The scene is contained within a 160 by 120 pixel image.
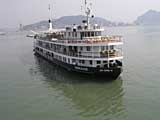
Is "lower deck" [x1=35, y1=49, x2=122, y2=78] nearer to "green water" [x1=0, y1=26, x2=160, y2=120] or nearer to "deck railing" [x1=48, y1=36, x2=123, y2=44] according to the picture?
"green water" [x1=0, y1=26, x2=160, y2=120]

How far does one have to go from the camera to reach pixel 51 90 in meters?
31.3

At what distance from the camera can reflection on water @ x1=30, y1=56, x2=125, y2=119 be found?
2470 centimetres

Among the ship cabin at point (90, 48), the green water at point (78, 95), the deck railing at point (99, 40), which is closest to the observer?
the green water at point (78, 95)

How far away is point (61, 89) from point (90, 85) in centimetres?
322

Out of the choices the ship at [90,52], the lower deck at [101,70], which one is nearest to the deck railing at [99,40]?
the ship at [90,52]

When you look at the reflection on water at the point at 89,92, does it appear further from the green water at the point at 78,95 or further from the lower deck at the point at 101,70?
the lower deck at the point at 101,70

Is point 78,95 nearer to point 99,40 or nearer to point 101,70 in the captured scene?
point 101,70

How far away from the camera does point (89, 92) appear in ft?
97.5

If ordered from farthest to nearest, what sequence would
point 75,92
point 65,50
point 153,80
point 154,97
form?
point 65,50, point 153,80, point 75,92, point 154,97

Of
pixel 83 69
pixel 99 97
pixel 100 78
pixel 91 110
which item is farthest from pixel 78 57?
pixel 91 110

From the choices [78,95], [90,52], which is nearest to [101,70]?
[90,52]

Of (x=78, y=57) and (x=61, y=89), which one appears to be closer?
(x=61, y=89)

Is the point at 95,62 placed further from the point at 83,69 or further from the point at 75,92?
the point at 75,92

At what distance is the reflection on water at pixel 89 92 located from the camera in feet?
81.0
